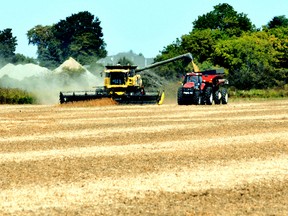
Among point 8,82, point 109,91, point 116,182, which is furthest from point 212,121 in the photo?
point 8,82

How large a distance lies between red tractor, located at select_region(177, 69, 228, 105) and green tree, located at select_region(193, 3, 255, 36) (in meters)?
94.3

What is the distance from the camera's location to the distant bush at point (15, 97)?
66.4 m

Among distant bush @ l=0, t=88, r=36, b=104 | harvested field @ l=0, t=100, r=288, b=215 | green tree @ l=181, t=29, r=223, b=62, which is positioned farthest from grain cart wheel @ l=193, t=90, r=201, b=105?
green tree @ l=181, t=29, r=223, b=62

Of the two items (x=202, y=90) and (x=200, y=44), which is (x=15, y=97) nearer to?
(x=202, y=90)

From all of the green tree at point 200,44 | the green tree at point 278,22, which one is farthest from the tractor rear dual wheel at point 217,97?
the green tree at point 278,22

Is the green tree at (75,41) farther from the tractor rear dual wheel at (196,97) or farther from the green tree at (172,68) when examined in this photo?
the tractor rear dual wheel at (196,97)

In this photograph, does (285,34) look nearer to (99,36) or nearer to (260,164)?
(99,36)

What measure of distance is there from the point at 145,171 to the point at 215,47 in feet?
371

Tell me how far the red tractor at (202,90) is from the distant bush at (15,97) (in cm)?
1791

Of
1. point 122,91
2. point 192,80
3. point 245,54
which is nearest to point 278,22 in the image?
point 245,54

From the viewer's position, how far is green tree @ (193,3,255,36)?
15062 centimetres

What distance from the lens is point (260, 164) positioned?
666 inches

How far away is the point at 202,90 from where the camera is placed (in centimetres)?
5247

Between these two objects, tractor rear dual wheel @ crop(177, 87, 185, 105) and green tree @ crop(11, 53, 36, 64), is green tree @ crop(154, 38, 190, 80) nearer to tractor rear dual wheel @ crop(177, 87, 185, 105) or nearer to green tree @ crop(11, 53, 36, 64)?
tractor rear dual wheel @ crop(177, 87, 185, 105)
